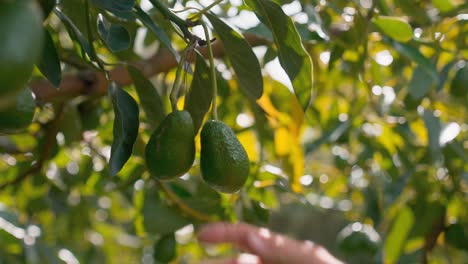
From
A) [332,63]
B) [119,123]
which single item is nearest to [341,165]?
[332,63]

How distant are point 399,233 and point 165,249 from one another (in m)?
0.74

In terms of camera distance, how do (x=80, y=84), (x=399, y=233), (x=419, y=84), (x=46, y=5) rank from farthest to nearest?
1. (x=399, y=233)
2. (x=419, y=84)
3. (x=80, y=84)
4. (x=46, y=5)

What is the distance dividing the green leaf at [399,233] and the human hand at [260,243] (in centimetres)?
80

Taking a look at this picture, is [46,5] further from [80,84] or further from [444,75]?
[444,75]

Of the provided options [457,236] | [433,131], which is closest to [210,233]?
[433,131]

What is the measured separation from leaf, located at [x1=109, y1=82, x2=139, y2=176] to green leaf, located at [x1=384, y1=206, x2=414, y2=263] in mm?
1189

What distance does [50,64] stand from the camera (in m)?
0.71

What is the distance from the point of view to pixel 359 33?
1.20 metres

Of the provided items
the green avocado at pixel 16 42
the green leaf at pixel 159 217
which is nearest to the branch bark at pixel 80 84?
the green leaf at pixel 159 217

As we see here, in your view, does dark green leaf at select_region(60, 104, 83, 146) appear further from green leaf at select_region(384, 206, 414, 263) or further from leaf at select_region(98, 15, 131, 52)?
green leaf at select_region(384, 206, 414, 263)

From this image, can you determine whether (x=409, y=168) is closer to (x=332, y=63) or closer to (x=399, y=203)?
(x=399, y=203)

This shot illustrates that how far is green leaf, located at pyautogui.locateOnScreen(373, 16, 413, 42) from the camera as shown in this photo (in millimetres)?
1056

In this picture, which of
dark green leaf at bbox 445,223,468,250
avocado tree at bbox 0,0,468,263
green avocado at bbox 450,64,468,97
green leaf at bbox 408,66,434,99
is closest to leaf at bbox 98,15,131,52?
avocado tree at bbox 0,0,468,263

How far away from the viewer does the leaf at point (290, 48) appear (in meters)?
0.76
